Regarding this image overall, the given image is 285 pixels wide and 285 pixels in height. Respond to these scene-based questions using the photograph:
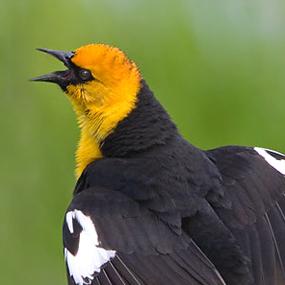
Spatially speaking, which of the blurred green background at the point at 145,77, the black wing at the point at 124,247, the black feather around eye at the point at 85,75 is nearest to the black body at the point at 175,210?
the black wing at the point at 124,247

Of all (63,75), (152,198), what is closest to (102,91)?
(63,75)

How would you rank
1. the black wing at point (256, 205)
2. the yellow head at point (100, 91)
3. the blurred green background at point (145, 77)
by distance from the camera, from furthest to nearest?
the blurred green background at point (145, 77) → the yellow head at point (100, 91) → the black wing at point (256, 205)

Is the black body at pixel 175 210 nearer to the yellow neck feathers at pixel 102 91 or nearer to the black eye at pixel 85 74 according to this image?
the yellow neck feathers at pixel 102 91

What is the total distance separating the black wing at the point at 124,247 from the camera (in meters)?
3.58

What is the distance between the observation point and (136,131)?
390 centimetres

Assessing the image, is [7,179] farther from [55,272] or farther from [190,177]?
[190,177]

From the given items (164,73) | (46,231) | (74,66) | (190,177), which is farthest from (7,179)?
(190,177)

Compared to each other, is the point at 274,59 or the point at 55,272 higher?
the point at 274,59

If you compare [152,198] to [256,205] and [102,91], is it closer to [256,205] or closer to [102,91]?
[256,205]

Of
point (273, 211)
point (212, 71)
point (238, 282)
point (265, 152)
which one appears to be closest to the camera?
point (238, 282)

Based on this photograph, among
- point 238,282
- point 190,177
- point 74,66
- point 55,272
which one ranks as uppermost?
point 74,66

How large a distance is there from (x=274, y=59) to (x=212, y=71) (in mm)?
257

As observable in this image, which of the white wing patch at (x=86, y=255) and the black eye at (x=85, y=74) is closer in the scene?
the white wing patch at (x=86, y=255)

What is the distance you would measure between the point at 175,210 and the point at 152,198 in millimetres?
75
